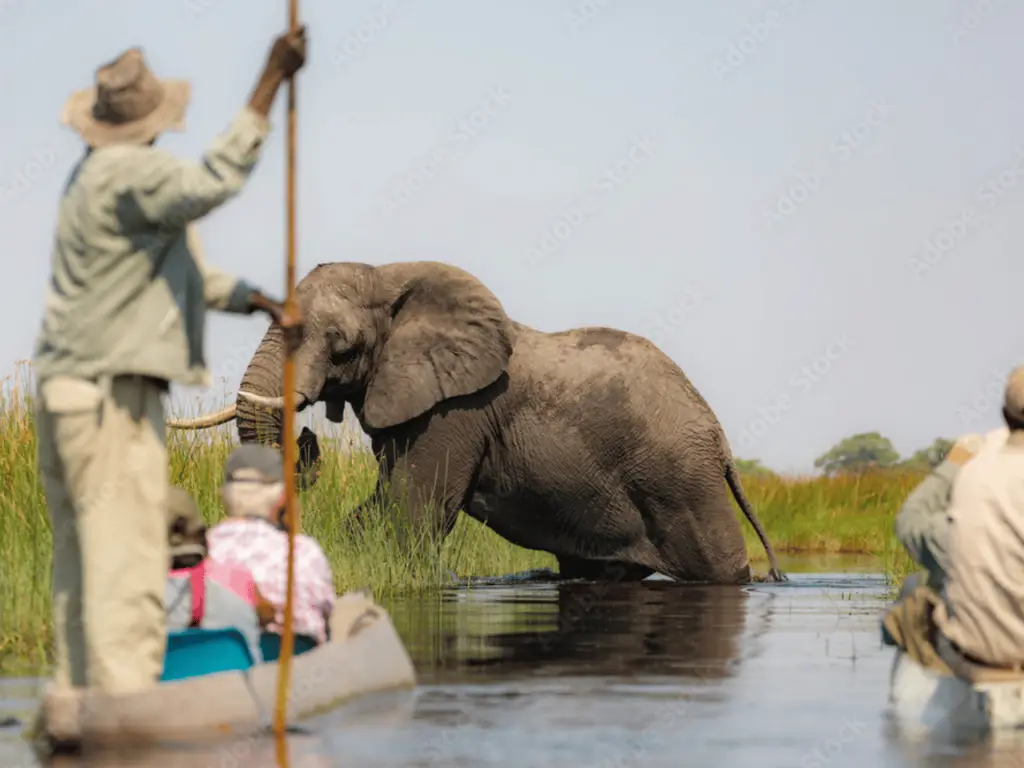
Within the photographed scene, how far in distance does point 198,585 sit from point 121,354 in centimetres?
110

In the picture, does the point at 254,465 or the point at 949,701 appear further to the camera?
the point at 254,465

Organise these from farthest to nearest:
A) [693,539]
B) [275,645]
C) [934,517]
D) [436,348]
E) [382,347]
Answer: [693,539] → [382,347] → [436,348] → [275,645] → [934,517]

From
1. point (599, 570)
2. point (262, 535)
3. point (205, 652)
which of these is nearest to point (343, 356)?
point (599, 570)

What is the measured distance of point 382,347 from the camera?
20.9 metres

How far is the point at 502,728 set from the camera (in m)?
9.83

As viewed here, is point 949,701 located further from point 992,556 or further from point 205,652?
point 205,652

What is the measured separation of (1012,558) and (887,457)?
70.5 m

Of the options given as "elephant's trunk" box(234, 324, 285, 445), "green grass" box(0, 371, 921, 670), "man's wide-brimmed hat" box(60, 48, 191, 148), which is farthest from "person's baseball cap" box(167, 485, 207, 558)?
"elephant's trunk" box(234, 324, 285, 445)

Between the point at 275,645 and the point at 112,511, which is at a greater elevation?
the point at 112,511

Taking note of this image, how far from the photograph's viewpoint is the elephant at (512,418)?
66.8 ft

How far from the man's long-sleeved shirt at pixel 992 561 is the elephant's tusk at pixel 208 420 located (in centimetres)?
1011

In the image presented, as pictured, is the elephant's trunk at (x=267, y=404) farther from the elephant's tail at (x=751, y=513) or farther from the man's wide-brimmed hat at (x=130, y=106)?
the man's wide-brimmed hat at (x=130, y=106)

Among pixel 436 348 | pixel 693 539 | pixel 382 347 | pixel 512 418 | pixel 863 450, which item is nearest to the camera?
pixel 436 348

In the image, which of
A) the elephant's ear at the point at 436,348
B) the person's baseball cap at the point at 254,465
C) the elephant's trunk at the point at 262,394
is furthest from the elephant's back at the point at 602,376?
the person's baseball cap at the point at 254,465
